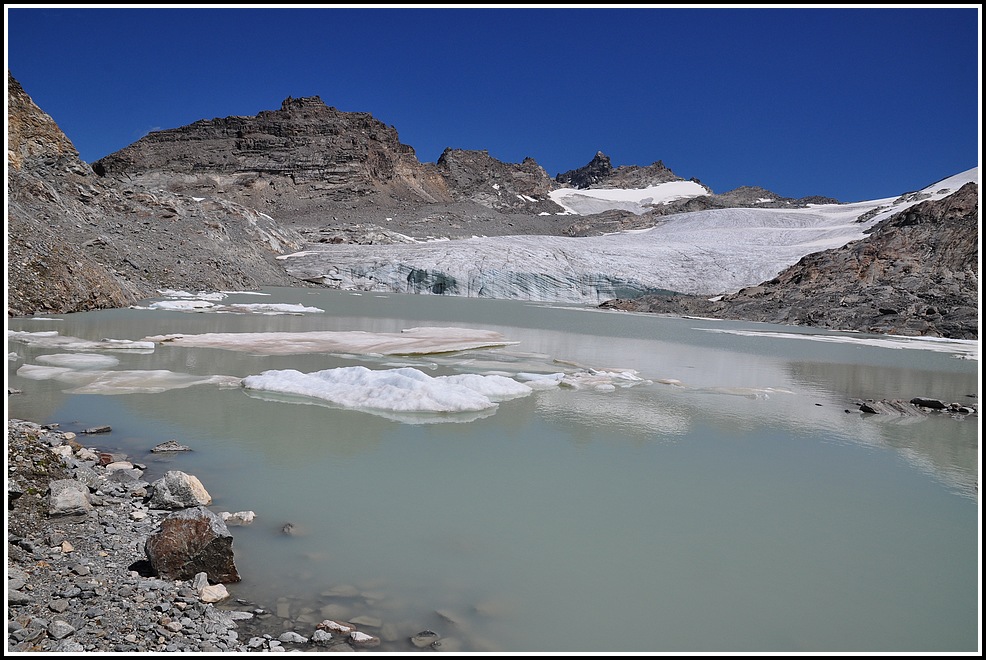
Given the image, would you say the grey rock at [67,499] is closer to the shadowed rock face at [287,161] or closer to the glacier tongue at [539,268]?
the glacier tongue at [539,268]

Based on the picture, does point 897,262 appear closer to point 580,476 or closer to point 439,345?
point 439,345

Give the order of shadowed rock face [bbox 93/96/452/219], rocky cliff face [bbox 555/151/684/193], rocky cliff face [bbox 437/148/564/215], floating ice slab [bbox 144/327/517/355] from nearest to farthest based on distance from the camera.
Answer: floating ice slab [bbox 144/327/517/355]
shadowed rock face [bbox 93/96/452/219]
rocky cliff face [bbox 437/148/564/215]
rocky cliff face [bbox 555/151/684/193]

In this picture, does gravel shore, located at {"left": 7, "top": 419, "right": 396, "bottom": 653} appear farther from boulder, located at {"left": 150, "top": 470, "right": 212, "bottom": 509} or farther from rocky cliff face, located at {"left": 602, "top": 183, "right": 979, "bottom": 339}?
rocky cliff face, located at {"left": 602, "top": 183, "right": 979, "bottom": 339}

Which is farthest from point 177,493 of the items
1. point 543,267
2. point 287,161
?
point 287,161

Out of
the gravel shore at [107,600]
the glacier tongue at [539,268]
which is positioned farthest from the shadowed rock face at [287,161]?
the gravel shore at [107,600]

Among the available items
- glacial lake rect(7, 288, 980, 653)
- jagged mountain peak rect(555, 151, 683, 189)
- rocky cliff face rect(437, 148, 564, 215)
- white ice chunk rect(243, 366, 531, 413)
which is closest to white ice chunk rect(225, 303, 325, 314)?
glacial lake rect(7, 288, 980, 653)

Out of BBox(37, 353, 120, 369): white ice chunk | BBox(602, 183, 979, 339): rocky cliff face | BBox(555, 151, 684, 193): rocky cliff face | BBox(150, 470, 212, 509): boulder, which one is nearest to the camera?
BBox(150, 470, 212, 509): boulder

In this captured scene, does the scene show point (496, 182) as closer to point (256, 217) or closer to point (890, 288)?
point (256, 217)
